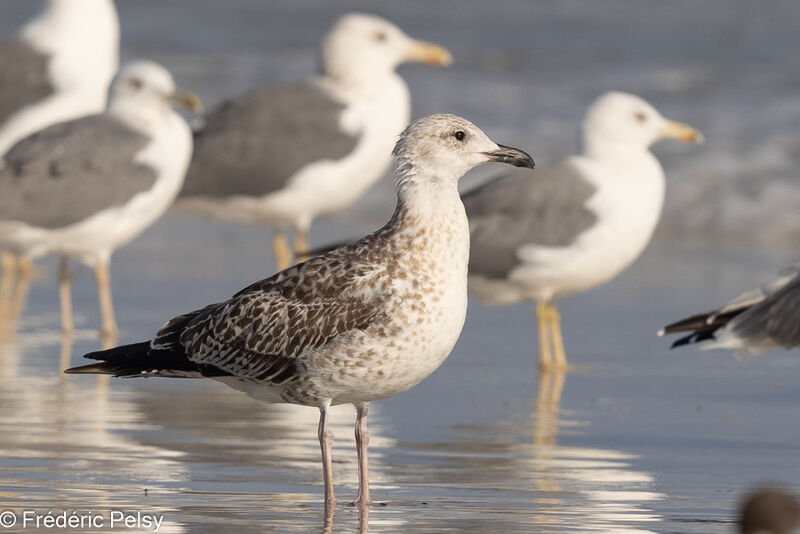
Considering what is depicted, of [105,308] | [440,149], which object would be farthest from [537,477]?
[105,308]

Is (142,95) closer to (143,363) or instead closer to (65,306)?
A: (65,306)

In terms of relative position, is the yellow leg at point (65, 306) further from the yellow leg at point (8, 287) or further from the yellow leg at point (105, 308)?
the yellow leg at point (8, 287)

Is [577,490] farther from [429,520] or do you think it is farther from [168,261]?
[168,261]

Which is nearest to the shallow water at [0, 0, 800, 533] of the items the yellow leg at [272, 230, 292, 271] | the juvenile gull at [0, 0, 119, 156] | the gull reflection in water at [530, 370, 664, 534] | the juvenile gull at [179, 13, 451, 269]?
the gull reflection in water at [530, 370, 664, 534]

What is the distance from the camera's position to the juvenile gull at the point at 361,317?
5.77 meters

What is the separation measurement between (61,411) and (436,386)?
196 centimetres

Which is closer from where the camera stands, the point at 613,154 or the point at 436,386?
the point at 436,386

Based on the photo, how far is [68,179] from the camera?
10.3m

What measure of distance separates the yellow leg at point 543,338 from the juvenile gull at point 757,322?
5.96ft

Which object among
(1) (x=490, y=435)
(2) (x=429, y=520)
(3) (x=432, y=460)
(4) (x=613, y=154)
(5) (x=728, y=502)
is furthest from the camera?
(4) (x=613, y=154)

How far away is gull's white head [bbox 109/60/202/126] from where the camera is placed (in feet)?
35.2

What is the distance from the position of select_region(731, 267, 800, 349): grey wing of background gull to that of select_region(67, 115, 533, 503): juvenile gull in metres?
1.44

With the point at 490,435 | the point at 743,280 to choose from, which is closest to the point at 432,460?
the point at 490,435

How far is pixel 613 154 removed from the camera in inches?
388
